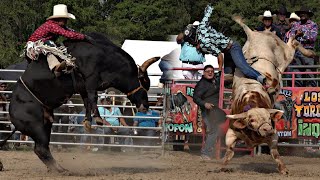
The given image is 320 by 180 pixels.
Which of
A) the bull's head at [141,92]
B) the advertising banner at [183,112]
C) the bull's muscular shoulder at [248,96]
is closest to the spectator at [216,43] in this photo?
the bull's muscular shoulder at [248,96]

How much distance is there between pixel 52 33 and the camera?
31.5ft

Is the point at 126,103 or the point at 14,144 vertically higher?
the point at 126,103

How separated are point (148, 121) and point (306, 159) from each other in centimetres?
305

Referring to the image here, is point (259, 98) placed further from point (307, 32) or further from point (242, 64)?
point (307, 32)

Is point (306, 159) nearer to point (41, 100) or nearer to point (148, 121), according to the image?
point (148, 121)

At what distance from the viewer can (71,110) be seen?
14.3m

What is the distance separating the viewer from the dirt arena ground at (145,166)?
30.3 feet

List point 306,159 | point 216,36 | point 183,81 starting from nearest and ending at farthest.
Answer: point 216,36, point 306,159, point 183,81

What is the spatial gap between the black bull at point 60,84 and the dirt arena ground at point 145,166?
618 mm

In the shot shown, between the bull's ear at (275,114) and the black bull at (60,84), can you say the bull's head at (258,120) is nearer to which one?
the bull's ear at (275,114)

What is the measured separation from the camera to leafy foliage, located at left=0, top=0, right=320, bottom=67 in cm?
3316

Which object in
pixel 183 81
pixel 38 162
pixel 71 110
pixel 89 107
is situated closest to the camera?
pixel 89 107

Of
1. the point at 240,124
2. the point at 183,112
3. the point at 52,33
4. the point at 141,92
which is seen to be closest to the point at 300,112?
the point at 183,112

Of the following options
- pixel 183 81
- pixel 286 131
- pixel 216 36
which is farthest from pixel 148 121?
pixel 216 36
